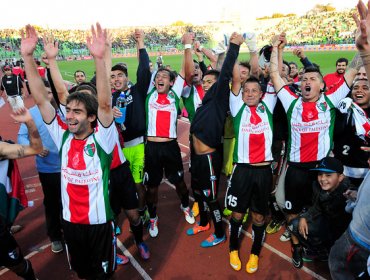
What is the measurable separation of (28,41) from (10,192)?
1654 mm

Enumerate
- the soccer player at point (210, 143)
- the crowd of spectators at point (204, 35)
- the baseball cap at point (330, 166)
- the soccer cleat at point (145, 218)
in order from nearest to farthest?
the baseball cap at point (330, 166) < the soccer player at point (210, 143) < the soccer cleat at point (145, 218) < the crowd of spectators at point (204, 35)

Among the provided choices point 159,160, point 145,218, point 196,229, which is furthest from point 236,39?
point 145,218

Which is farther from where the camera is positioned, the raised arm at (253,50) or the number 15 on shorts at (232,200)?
the raised arm at (253,50)

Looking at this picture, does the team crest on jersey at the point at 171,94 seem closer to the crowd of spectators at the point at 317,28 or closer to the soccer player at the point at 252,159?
the soccer player at the point at 252,159

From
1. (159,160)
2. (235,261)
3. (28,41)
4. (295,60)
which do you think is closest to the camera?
(28,41)

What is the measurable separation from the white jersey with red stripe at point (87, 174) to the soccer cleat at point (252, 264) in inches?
78.4

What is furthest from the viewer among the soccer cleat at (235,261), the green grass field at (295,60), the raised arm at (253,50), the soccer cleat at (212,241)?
the green grass field at (295,60)

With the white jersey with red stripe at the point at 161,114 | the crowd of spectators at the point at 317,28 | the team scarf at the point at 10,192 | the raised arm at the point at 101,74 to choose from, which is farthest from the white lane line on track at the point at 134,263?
the crowd of spectators at the point at 317,28

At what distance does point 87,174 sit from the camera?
2795mm

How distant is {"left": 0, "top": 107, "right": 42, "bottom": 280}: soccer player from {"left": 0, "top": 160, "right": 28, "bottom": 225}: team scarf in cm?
7

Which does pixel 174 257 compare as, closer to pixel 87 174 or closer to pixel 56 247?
pixel 56 247

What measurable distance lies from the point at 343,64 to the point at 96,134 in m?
7.65

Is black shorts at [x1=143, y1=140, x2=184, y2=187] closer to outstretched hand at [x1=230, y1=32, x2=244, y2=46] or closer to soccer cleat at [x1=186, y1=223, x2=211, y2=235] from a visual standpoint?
soccer cleat at [x1=186, y1=223, x2=211, y2=235]

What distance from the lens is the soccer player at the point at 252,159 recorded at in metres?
3.71
